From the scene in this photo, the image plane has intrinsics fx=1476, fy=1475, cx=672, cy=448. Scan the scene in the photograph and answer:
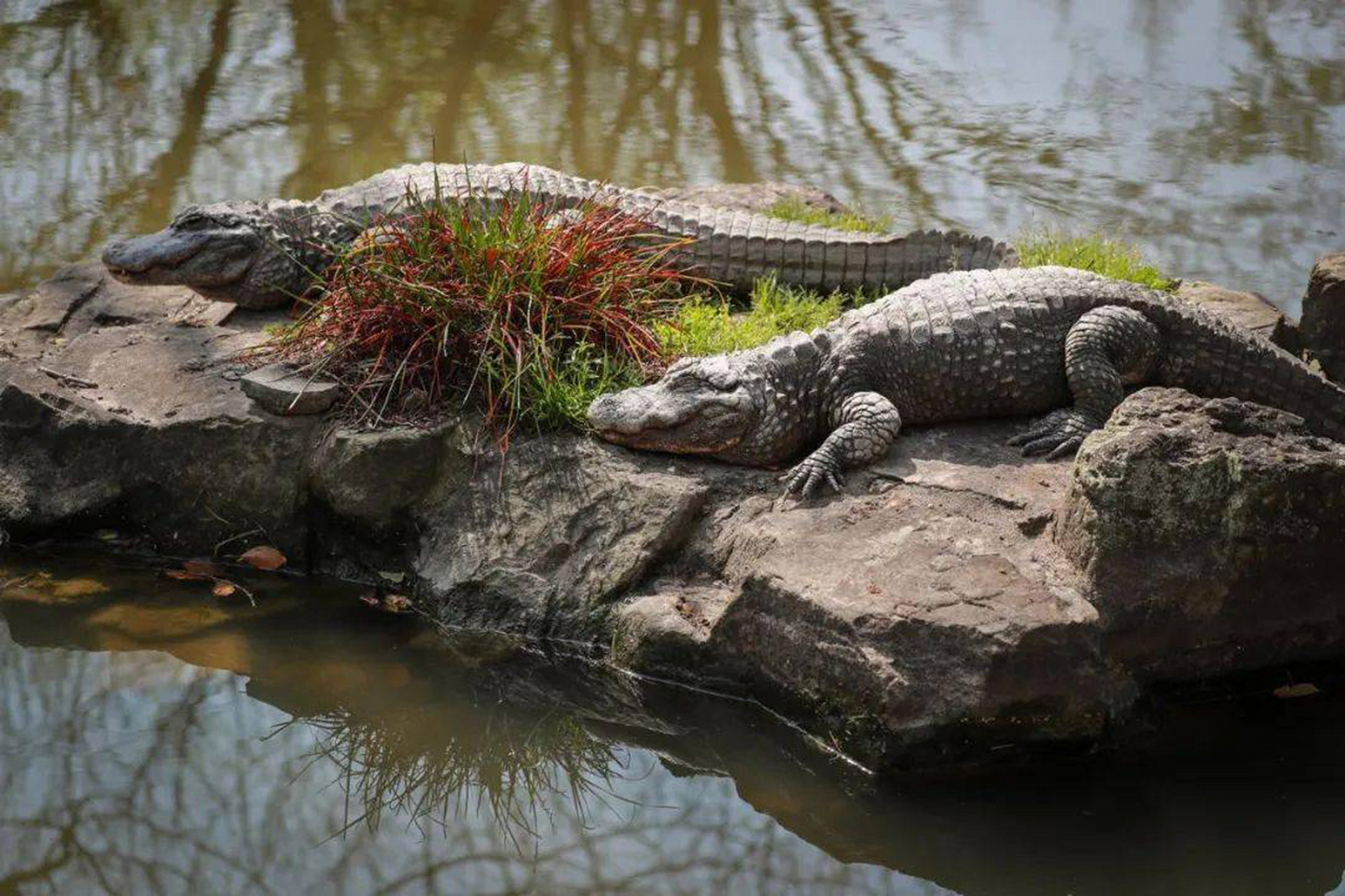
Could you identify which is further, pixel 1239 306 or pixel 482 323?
pixel 1239 306

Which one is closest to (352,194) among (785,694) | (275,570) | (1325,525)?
(275,570)

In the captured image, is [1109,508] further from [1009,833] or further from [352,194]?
[352,194]

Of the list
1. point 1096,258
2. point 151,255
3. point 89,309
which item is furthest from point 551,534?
point 1096,258

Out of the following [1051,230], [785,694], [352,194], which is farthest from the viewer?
[1051,230]

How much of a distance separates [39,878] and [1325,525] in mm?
4093

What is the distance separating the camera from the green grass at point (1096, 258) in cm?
679

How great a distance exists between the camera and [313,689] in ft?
16.8

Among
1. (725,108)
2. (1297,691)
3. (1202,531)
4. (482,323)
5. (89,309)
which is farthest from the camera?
(725,108)

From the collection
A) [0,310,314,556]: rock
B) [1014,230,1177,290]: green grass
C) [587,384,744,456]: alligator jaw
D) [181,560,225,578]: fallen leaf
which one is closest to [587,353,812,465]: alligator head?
[587,384,744,456]: alligator jaw

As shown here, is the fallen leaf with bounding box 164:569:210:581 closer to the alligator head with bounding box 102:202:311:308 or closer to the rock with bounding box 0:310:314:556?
the rock with bounding box 0:310:314:556

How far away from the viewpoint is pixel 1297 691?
5023 mm

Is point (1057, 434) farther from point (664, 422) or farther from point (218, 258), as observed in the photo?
point (218, 258)

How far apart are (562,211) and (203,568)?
223 centimetres

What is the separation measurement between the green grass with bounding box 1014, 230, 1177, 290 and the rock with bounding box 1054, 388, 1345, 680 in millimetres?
1992
